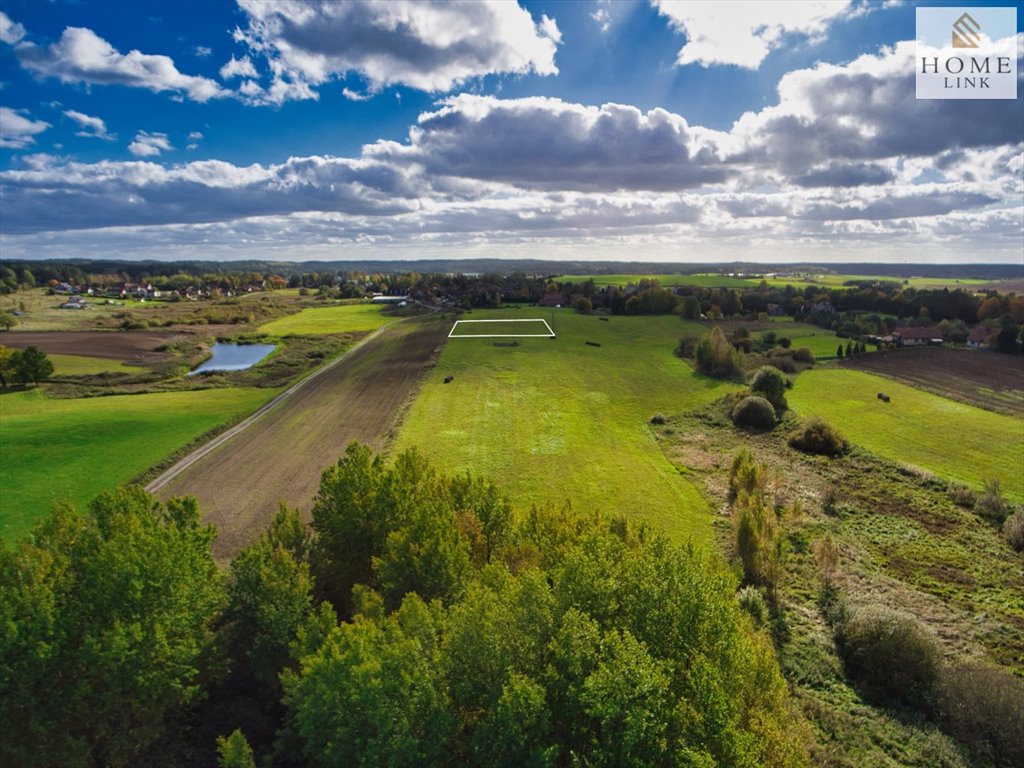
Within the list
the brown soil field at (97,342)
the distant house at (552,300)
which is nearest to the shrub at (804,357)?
the distant house at (552,300)

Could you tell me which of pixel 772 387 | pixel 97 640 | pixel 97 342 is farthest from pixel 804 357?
pixel 97 342

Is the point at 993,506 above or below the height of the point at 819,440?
below

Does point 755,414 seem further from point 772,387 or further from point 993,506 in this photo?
point 993,506

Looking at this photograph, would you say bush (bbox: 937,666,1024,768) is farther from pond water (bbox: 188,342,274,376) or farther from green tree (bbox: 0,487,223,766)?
pond water (bbox: 188,342,274,376)

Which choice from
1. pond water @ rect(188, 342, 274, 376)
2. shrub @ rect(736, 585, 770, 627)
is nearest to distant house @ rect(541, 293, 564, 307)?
pond water @ rect(188, 342, 274, 376)

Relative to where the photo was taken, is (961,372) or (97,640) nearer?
(97,640)

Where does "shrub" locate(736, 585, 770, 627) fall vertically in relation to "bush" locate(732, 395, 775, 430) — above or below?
below

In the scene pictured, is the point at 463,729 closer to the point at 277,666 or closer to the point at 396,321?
the point at 277,666
